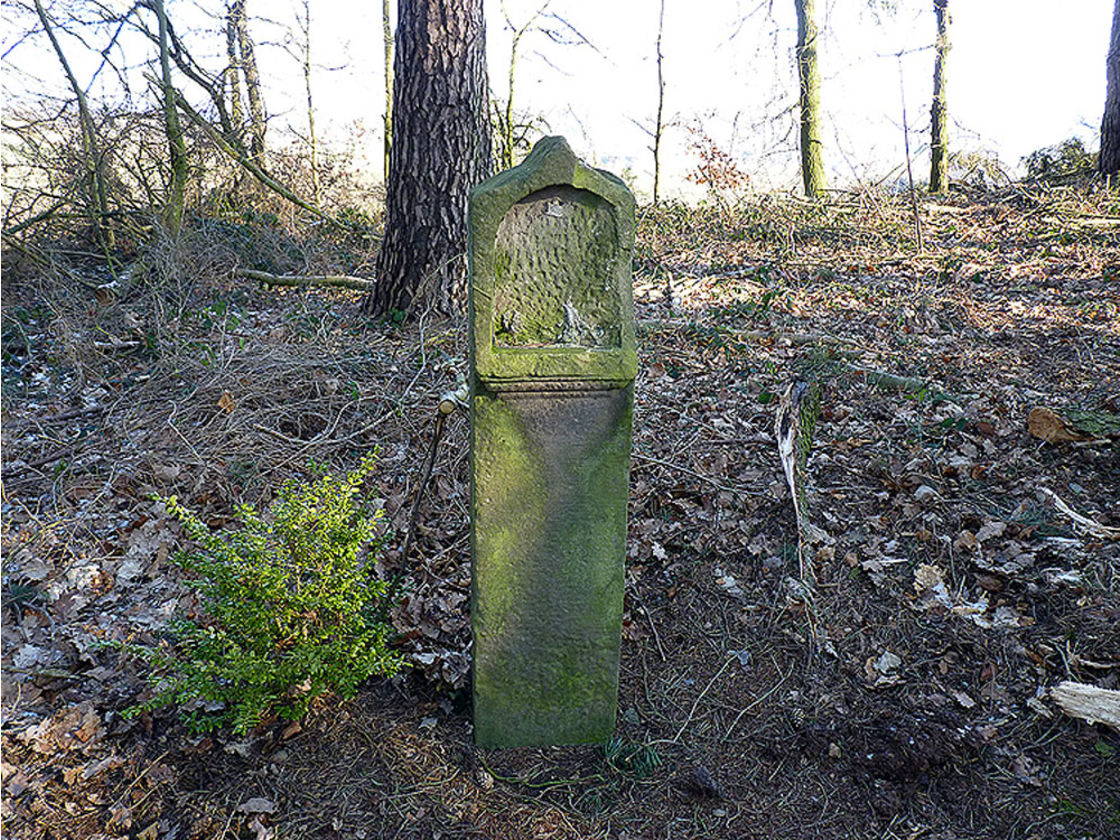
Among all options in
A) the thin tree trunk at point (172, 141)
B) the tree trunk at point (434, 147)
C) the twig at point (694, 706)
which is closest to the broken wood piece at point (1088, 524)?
the twig at point (694, 706)

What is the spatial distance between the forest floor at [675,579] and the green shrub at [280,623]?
24cm

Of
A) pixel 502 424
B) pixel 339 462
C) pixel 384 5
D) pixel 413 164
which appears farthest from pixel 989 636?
pixel 384 5

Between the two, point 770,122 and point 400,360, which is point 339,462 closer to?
point 400,360

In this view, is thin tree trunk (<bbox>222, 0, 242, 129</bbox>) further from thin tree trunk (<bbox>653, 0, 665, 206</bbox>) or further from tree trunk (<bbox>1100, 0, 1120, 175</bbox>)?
tree trunk (<bbox>1100, 0, 1120, 175</bbox>)

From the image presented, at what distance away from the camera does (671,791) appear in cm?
264

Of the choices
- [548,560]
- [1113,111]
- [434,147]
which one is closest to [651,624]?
[548,560]

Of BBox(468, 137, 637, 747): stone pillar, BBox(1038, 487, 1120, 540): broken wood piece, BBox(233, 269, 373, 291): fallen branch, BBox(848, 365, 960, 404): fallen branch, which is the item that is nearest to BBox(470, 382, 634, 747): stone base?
BBox(468, 137, 637, 747): stone pillar

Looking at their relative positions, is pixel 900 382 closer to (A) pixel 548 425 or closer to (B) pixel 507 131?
(A) pixel 548 425

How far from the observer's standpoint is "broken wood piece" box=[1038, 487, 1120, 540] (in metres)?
3.38

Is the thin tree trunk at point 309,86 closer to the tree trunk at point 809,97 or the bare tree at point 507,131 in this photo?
the bare tree at point 507,131

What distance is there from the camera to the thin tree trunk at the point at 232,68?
9.08 metres

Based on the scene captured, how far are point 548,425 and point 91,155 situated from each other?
7071mm

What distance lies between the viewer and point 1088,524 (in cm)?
345

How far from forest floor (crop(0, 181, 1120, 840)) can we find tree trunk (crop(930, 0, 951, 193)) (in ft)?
14.7
